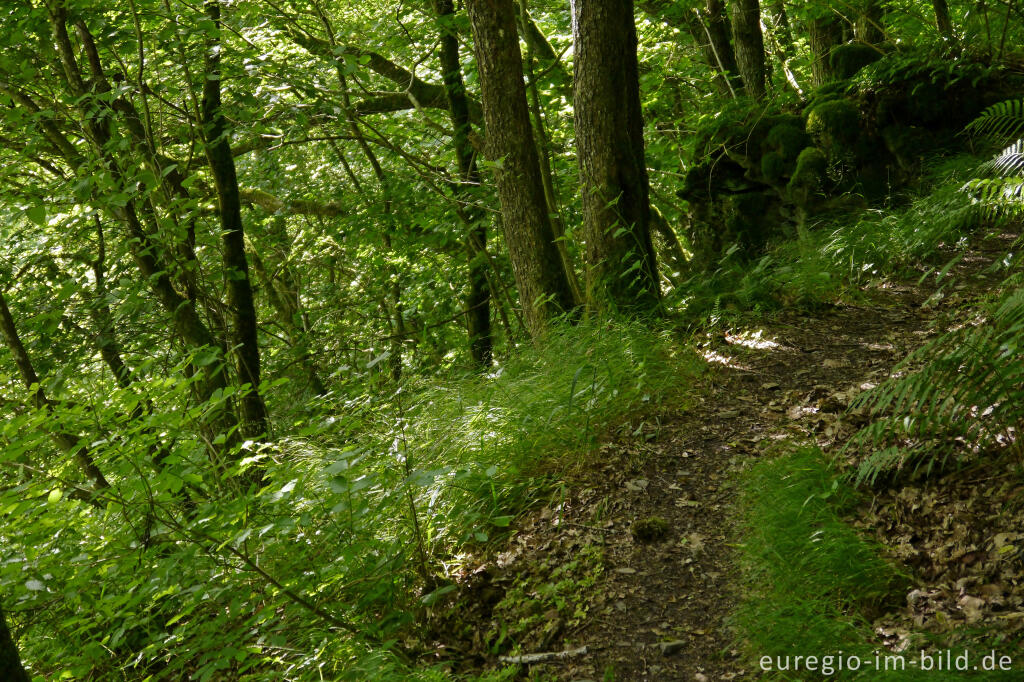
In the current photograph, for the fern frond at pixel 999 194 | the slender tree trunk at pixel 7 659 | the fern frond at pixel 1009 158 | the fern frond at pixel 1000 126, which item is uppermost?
the fern frond at pixel 1000 126

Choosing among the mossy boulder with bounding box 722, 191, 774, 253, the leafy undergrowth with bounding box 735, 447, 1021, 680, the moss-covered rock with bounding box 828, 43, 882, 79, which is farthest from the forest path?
the moss-covered rock with bounding box 828, 43, 882, 79

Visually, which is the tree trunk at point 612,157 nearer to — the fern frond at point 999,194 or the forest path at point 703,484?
the forest path at point 703,484

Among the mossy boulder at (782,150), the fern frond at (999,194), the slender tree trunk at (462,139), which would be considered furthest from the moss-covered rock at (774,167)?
the slender tree trunk at (462,139)

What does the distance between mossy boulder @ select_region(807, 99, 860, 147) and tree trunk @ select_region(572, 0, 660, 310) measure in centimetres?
263

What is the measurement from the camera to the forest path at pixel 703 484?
3084mm

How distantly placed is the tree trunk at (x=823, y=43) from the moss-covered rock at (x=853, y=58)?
16 cm

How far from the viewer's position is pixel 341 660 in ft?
10.8

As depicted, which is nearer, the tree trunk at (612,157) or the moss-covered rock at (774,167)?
the tree trunk at (612,157)

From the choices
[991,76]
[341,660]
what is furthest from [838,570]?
[991,76]

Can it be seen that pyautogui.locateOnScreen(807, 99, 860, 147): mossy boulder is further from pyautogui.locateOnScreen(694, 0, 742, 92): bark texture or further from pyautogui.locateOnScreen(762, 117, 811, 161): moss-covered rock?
pyautogui.locateOnScreen(694, 0, 742, 92): bark texture

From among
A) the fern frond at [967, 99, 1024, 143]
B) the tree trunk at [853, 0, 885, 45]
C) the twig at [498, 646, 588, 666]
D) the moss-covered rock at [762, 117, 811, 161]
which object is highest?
the tree trunk at [853, 0, 885, 45]

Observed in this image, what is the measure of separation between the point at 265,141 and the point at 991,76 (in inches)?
330

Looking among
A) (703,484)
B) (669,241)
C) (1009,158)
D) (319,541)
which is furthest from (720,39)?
(319,541)

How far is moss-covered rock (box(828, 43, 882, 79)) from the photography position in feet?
26.1
